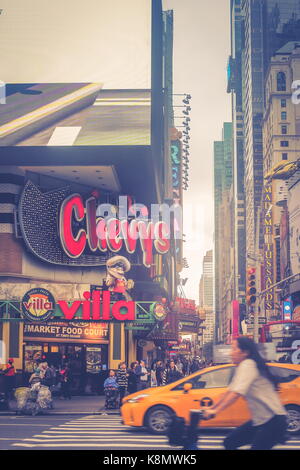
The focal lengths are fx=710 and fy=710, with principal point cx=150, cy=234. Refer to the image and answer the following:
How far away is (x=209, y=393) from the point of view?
17.4 metres

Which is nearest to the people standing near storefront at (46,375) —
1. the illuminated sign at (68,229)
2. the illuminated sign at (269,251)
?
the illuminated sign at (68,229)

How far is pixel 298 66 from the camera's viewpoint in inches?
5502

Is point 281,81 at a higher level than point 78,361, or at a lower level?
higher

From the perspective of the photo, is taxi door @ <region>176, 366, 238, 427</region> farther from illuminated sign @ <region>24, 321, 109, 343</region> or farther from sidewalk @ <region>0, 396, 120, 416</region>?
illuminated sign @ <region>24, 321, 109, 343</region>

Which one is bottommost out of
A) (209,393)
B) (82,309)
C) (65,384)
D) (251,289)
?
(65,384)

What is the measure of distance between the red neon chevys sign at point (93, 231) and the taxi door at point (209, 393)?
25.8 metres

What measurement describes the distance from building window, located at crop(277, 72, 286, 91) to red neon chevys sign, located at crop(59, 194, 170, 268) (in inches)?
4032

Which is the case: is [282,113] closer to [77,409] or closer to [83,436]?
[77,409]

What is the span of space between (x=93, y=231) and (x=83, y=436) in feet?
91.6

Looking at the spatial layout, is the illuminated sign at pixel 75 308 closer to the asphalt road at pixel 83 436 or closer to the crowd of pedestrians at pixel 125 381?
the crowd of pedestrians at pixel 125 381

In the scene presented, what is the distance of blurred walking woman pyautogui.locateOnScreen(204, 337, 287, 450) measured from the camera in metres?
7.75

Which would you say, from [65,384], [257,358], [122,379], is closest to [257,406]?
[257,358]
